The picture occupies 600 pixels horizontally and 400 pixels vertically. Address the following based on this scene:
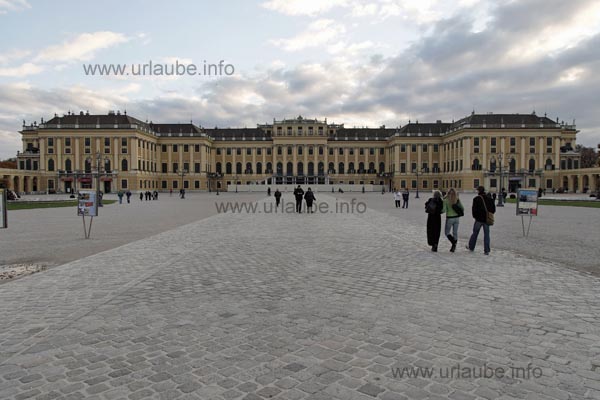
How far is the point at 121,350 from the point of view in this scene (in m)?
4.49

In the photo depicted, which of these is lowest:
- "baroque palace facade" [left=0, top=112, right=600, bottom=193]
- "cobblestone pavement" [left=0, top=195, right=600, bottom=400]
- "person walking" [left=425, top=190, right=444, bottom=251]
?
"cobblestone pavement" [left=0, top=195, right=600, bottom=400]

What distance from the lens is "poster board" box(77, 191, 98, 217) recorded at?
46.9 ft

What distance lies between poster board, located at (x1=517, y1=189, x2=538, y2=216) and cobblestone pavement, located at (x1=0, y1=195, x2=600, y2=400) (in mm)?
5768

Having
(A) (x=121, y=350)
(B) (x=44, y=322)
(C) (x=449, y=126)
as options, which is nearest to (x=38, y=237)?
(B) (x=44, y=322)

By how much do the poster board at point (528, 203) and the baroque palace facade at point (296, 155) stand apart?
52.5 meters

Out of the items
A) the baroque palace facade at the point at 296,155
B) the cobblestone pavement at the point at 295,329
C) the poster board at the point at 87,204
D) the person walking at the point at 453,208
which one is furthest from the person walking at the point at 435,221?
the baroque palace facade at the point at 296,155

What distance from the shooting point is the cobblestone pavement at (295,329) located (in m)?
3.77

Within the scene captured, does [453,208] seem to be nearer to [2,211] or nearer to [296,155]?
[2,211]

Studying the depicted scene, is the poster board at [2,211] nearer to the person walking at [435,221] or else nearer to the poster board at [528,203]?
the person walking at [435,221]

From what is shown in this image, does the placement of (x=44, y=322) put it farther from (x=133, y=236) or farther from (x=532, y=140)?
(x=532, y=140)

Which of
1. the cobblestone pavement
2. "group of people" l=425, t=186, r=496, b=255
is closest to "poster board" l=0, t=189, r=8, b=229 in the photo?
the cobblestone pavement

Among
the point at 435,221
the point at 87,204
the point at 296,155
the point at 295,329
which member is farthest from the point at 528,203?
the point at 296,155

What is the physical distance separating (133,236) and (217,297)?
9136 millimetres

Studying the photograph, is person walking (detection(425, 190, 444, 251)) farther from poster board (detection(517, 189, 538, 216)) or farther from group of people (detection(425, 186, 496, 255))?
poster board (detection(517, 189, 538, 216))
